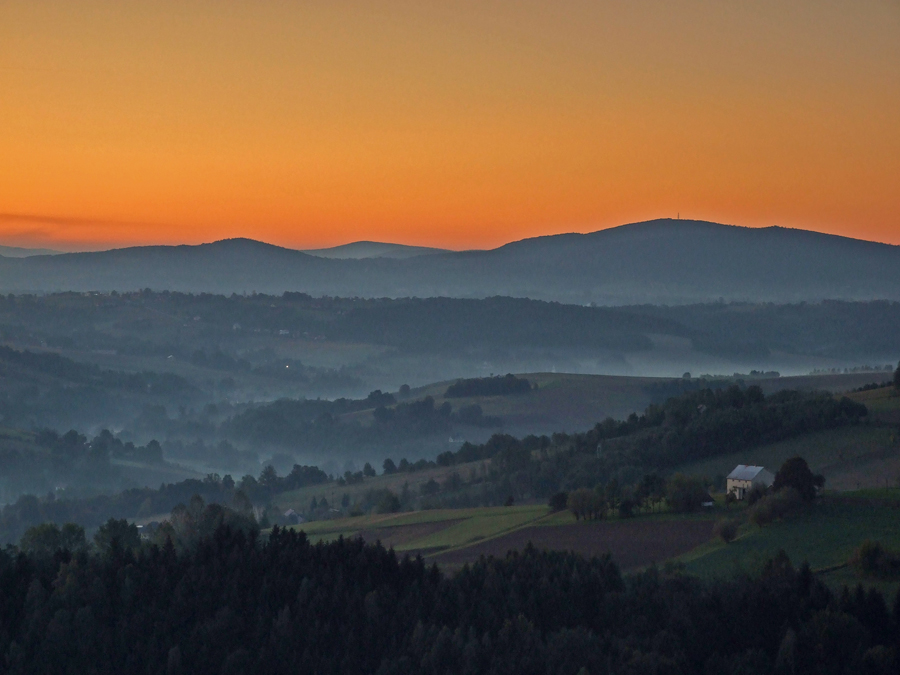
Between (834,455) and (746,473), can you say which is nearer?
(746,473)

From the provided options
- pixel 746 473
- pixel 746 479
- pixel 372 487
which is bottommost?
pixel 372 487

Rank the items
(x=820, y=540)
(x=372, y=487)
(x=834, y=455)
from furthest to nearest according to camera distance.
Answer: (x=372, y=487), (x=834, y=455), (x=820, y=540)

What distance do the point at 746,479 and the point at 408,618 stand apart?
3736 centimetres

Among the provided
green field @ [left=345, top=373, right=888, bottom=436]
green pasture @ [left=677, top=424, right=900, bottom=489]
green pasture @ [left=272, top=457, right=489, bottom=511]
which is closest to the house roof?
green pasture @ [left=677, top=424, right=900, bottom=489]

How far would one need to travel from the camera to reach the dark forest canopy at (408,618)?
40.3 m

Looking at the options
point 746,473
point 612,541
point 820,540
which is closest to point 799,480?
point 820,540

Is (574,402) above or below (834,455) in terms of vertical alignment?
above

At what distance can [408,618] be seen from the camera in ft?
149

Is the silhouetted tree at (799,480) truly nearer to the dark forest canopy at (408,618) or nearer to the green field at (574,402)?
the dark forest canopy at (408,618)

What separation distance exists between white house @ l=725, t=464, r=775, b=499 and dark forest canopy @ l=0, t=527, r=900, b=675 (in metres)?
22.6

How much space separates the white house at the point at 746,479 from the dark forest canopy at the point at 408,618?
2262 centimetres

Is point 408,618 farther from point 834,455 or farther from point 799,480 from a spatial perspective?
point 834,455

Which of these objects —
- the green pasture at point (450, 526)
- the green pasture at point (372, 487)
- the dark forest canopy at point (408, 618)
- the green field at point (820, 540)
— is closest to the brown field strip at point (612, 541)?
the green field at point (820, 540)

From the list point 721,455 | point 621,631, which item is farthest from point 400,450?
point 621,631
